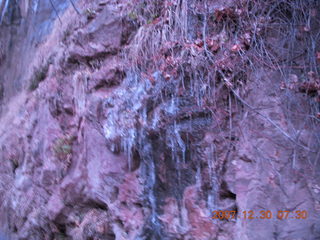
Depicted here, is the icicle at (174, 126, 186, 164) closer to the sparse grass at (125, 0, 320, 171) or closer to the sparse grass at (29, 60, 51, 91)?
the sparse grass at (125, 0, 320, 171)

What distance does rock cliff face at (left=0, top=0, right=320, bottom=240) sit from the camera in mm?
2742

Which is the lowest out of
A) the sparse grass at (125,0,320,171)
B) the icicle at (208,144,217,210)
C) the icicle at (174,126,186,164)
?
the icicle at (208,144,217,210)

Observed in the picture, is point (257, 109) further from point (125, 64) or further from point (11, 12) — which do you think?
point (11, 12)

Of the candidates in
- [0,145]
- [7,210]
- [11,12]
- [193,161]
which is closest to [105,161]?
[193,161]

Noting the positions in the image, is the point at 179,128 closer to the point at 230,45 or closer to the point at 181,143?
the point at 181,143

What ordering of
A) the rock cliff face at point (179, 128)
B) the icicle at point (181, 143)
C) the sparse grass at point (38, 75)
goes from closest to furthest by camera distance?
1. the rock cliff face at point (179, 128)
2. the icicle at point (181, 143)
3. the sparse grass at point (38, 75)

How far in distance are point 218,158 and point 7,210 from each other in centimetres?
350

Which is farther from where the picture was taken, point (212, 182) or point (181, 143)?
point (181, 143)

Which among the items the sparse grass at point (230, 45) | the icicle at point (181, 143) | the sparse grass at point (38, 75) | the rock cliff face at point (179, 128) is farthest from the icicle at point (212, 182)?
the sparse grass at point (38, 75)

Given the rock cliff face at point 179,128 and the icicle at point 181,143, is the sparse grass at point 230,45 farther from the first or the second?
the icicle at point 181,143

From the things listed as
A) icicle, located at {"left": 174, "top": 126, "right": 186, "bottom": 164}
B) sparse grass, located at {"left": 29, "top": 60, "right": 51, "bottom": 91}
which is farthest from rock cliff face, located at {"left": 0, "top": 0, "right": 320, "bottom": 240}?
sparse grass, located at {"left": 29, "top": 60, "right": 51, "bottom": 91}

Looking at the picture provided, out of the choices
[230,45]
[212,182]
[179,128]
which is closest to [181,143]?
[179,128]

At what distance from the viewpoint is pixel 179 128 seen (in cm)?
316

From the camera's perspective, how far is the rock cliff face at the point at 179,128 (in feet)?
9.00
